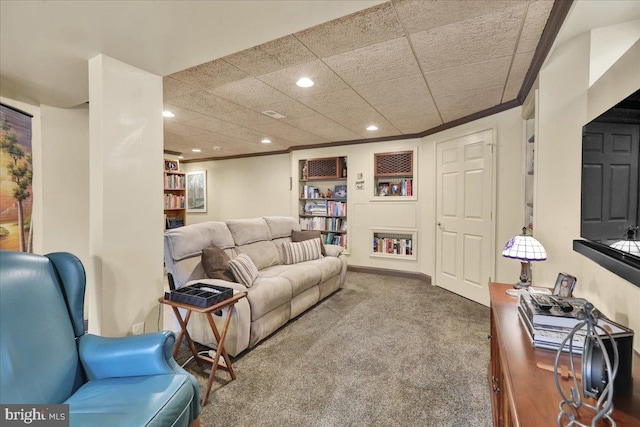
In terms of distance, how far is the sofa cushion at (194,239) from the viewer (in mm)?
2504

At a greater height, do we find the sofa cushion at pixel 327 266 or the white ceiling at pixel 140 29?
the white ceiling at pixel 140 29

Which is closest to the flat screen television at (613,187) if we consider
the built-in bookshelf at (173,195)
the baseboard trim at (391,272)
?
the baseboard trim at (391,272)

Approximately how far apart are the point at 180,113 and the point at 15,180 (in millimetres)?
1602

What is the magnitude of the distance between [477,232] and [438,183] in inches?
34.8

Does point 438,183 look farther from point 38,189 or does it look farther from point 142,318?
point 38,189

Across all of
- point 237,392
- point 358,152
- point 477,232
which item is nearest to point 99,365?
point 237,392

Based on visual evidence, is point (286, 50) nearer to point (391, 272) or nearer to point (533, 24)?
point (533, 24)

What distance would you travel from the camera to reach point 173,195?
576cm

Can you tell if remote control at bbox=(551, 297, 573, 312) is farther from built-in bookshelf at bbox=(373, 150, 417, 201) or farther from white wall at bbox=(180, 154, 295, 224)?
white wall at bbox=(180, 154, 295, 224)

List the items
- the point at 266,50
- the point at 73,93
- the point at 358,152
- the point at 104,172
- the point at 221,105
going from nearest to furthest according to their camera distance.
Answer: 1. the point at 104,172
2. the point at 266,50
3. the point at 73,93
4. the point at 221,105
5. the point at 358,152

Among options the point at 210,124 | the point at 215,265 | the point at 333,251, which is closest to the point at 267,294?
the point at 215,265

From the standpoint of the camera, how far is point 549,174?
1.97 metres

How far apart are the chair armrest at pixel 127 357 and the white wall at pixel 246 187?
168 inches

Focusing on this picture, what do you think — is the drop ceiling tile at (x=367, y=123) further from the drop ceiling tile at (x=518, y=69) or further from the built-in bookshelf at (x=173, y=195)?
the built-in bookshelf at (x=173, y=195)
